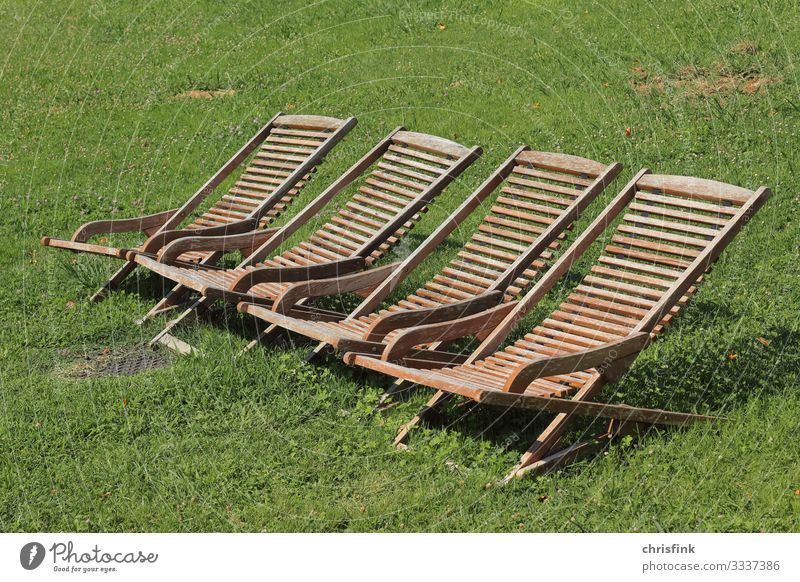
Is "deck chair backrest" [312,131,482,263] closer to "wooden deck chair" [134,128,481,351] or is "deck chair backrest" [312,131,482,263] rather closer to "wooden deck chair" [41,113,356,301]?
"wooden deck chair" [134,128,481,351]

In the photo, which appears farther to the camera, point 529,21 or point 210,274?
point 529,21

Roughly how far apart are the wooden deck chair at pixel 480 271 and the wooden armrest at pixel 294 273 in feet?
0.71

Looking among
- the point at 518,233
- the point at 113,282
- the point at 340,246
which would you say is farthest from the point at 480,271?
the point at 113,282

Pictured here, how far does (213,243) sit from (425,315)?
2109 mm

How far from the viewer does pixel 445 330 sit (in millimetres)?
5410

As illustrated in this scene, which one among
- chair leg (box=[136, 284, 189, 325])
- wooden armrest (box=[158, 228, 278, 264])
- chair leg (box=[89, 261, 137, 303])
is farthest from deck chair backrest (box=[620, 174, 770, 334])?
chair leg (box=[89, 261, 137, 303])

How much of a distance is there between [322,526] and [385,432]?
34.1 inches

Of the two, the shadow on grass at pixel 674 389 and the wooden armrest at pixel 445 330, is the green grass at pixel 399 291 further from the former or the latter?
the wooden armrest at pixel 445 330

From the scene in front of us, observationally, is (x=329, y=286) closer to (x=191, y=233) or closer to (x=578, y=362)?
(x=191, y=233)

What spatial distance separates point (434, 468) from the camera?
504cm

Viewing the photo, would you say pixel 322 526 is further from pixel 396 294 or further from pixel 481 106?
pixel 481 106

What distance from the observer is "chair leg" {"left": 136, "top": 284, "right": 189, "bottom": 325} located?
702cm

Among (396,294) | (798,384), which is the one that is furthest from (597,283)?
(396,294)

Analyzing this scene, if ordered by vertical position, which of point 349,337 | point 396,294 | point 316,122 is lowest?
point 396,294
